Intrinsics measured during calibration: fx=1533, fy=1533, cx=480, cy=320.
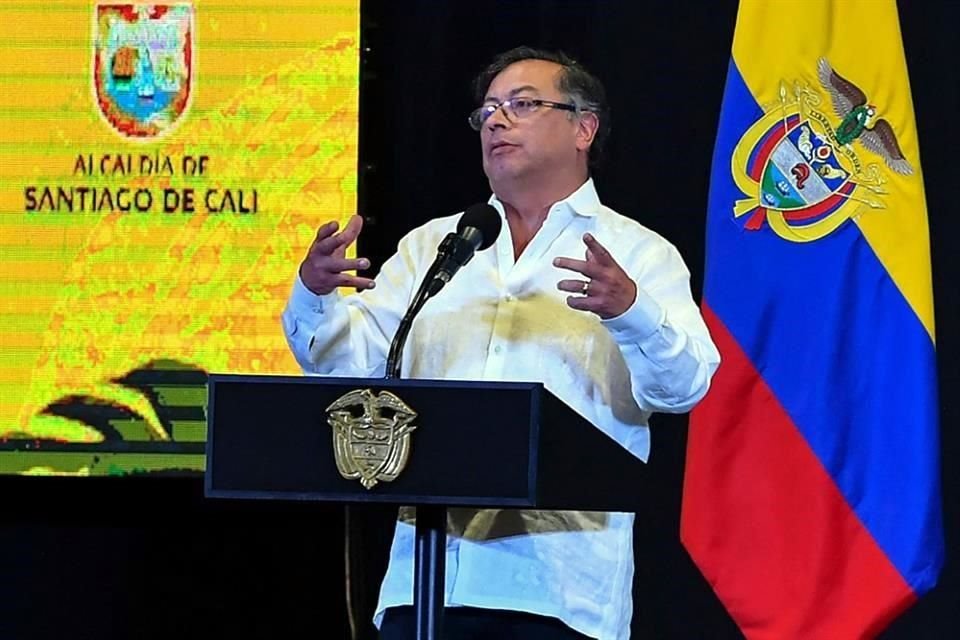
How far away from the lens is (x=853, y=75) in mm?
3156

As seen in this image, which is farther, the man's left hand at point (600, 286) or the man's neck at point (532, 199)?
the man's neck at point (532, 199)

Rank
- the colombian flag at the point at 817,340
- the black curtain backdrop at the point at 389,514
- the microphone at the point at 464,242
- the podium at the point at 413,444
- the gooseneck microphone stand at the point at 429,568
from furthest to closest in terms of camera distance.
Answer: the black curtain backdrop at the point at 389,514, the colombian flag at the point at 817,340, the microphone at the point at 464,242, the gooseneck microphone stand at the point at 429,568, the podium at the point at 413,444

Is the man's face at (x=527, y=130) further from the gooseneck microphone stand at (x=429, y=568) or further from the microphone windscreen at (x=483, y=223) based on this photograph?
the gooseneck microphone stand at (x=429, y=568)

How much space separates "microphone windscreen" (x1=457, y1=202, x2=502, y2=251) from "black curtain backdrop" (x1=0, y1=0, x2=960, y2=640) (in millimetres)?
1392

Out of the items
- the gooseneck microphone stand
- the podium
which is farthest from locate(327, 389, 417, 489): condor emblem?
the gooseneck microphone stand

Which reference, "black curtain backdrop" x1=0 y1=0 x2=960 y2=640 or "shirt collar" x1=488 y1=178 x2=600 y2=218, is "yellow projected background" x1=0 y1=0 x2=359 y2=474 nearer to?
"black curtain backdrop" x1=0 y1=0 x2=960 y2=640

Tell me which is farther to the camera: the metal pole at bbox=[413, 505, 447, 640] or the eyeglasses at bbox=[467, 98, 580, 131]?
the eyeglasses at bbox=[467, 98, 580, 131]

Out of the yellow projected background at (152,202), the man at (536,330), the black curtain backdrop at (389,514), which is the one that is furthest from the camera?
the black curtain backdrop at (389,514)

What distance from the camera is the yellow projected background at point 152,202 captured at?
320 centimetres

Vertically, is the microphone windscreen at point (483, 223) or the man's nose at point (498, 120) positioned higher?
the man's nose at point (498, 120)

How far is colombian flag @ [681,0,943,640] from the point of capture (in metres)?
3.06

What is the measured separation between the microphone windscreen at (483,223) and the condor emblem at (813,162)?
127cm

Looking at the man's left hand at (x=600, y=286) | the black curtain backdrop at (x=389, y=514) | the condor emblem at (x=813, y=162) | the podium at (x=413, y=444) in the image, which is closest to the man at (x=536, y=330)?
the man's left hand at (x=600, y=286)

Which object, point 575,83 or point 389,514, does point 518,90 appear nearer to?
point 575,83
